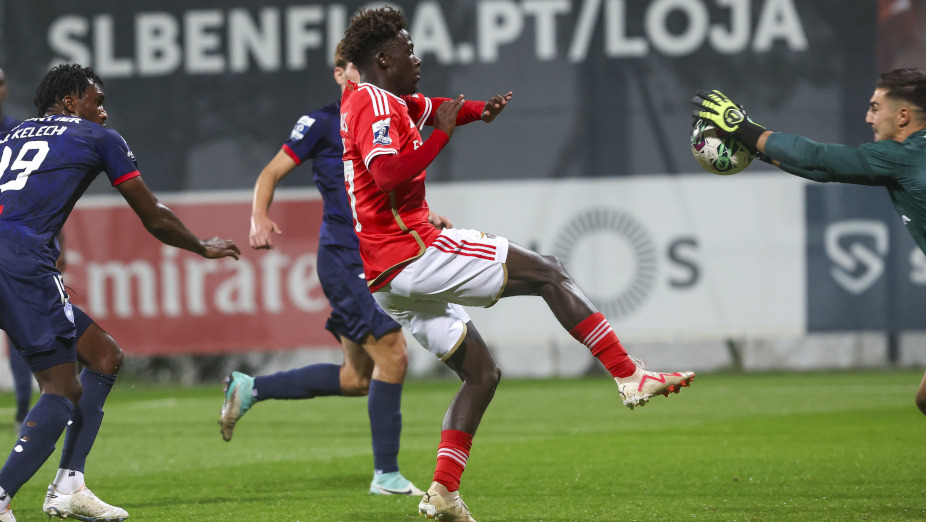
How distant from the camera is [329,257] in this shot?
20.0 ft

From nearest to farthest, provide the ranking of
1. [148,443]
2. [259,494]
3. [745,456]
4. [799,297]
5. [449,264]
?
[449,264], [259,494], [745,456], [148,443], [799,297]

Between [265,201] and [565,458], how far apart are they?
237cm

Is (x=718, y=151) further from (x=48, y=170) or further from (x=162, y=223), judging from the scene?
(x=48, y=170)

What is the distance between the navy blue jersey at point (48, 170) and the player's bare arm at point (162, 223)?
2.6 inches

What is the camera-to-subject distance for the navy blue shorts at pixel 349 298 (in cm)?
591

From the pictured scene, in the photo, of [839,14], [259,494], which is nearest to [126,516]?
[259,494]

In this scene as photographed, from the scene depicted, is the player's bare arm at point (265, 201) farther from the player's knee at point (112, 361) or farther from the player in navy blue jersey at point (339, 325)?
the player's knee at point (112, 361)

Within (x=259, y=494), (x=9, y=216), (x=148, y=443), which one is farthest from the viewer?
(x=148, y=443)

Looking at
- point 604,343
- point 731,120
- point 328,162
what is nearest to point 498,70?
point 328,162

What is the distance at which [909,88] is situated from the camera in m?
4.66

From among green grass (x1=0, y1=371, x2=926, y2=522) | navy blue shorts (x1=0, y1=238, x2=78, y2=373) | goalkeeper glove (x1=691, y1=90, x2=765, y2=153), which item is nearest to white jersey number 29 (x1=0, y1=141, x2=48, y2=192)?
navy blue shorts (x1=0, y1=238, x2=78, y2=373)

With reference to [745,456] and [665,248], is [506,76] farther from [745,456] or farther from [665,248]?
[745,456]

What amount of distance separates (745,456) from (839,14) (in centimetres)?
667

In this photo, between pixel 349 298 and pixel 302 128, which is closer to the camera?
pixel 349 298
